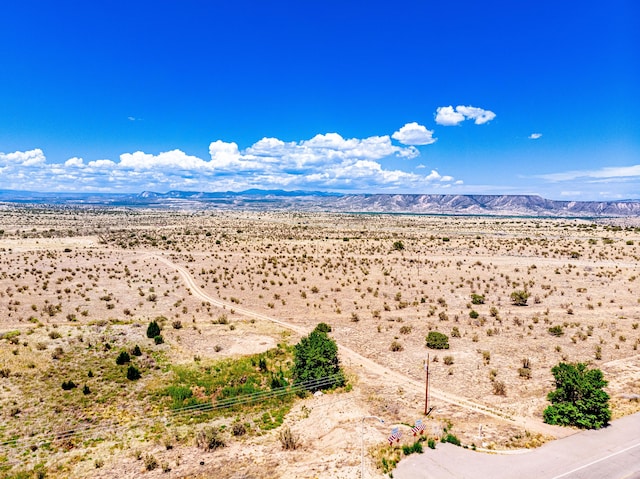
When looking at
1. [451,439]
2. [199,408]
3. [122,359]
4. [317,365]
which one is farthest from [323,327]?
[451,439]

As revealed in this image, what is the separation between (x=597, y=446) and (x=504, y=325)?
666 inches

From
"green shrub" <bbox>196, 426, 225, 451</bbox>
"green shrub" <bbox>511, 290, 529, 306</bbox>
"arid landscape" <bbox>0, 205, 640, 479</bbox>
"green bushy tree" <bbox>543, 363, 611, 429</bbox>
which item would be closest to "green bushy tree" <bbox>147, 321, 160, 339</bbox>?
"arid landscape" <bbox>0, 205, 640, 479</bbox>

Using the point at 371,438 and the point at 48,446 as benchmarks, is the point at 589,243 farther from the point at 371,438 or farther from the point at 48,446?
the point at 48,446

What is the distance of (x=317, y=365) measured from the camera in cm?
2216

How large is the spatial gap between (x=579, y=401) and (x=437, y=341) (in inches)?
411

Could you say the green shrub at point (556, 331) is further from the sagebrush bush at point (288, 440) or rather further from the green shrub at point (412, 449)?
the sagebrush bush at point (288, 440)

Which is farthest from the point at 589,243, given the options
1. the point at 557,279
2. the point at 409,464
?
the point at 409,464

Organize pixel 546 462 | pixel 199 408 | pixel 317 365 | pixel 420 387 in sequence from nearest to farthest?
pixel 546 462, pixel 199 408, pixel 420 387, pixel 317 365

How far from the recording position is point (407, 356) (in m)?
25.7

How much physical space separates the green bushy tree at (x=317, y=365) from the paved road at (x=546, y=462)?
25.0 feet

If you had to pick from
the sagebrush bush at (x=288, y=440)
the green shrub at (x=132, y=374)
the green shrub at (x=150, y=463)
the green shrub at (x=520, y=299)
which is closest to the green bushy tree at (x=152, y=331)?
the green shrub at (x=132, y=374)

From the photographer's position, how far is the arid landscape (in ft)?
53.1

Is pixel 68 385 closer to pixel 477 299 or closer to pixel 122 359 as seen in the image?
pixel 122 359

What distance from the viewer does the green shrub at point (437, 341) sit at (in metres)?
26.8
